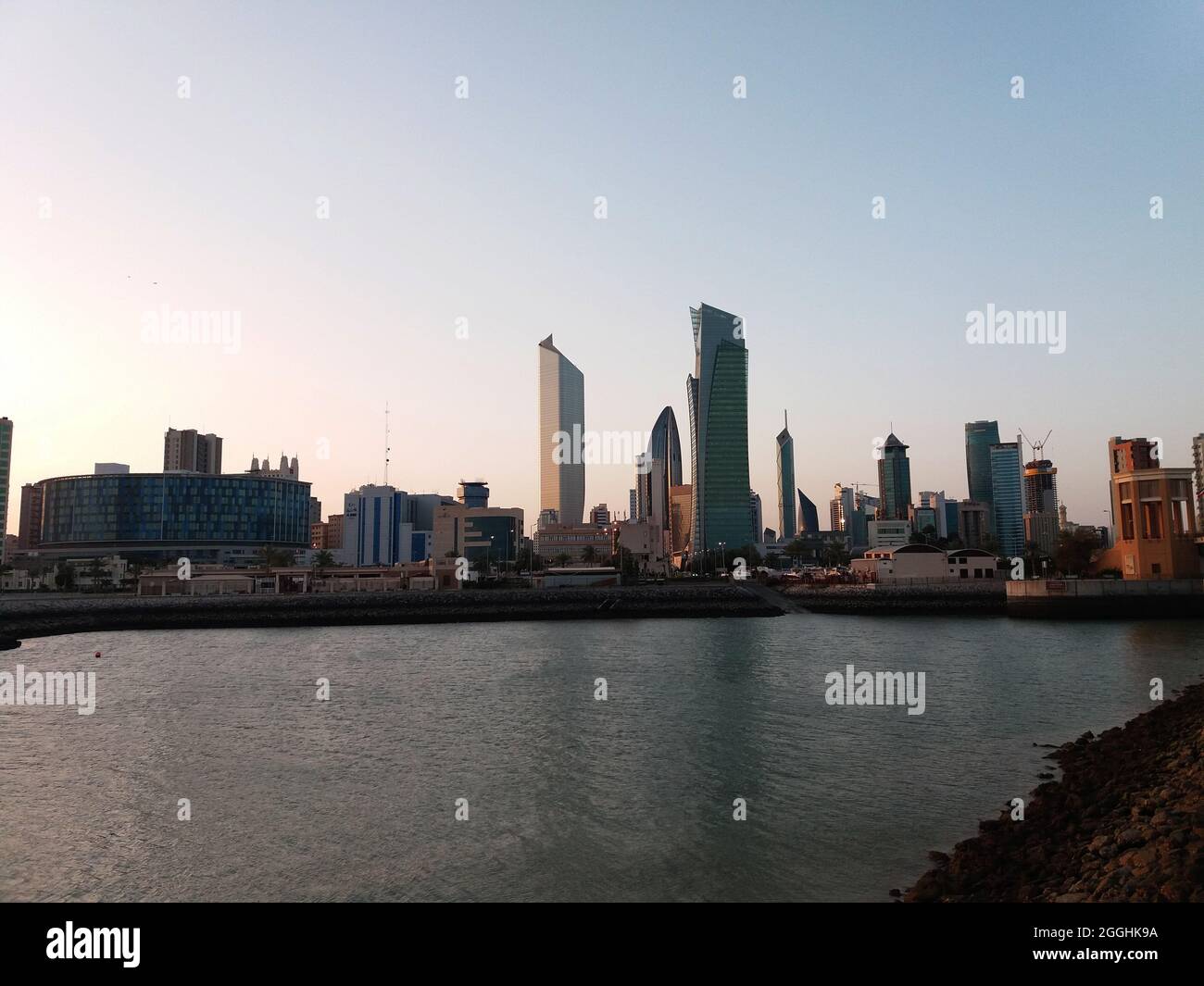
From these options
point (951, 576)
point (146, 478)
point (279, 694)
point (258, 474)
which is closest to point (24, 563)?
point (146, 478)

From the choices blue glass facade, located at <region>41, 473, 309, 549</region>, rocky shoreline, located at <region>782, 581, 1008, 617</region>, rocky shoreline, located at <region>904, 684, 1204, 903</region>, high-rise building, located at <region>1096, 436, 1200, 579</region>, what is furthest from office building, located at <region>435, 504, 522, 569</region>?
rocky shoreline, located at <region>904, 684, 1204, 903</region>

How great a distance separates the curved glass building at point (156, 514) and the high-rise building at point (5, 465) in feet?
43.0

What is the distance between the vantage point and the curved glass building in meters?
170

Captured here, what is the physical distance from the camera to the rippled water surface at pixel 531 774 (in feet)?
46.1

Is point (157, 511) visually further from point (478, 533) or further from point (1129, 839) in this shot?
point (1129, 839)

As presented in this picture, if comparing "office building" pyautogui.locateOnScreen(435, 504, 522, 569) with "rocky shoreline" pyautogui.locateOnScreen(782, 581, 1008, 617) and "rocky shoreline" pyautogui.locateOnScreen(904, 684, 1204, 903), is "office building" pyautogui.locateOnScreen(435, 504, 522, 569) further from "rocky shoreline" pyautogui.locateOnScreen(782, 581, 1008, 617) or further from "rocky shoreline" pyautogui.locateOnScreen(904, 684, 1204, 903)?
"rocky shoreline" pyautogui.locateOnScreen(904, 684, 1204, 903)

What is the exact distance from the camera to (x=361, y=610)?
79750 millimetres

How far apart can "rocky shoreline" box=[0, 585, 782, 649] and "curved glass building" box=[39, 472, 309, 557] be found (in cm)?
9541

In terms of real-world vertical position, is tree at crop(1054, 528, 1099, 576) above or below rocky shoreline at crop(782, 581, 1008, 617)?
above

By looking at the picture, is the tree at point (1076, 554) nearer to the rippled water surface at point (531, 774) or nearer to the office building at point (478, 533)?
the rippled water surface at point (531, 774)

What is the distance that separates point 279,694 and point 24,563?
543 ft
